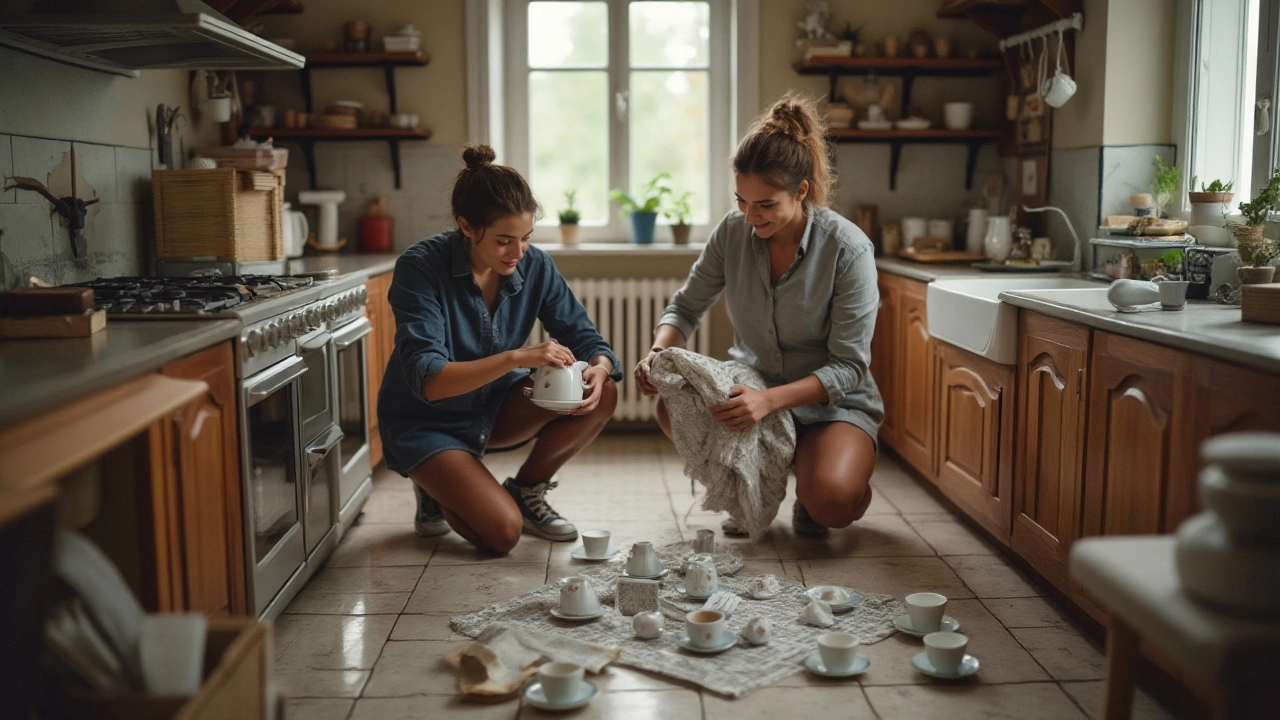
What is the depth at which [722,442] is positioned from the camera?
2.96 metres

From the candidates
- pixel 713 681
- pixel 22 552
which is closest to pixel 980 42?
pixel 713 681

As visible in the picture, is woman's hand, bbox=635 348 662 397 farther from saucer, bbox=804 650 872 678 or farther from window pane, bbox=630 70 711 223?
window pane, bbox=630 70 711 223

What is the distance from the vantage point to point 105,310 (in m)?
2.22

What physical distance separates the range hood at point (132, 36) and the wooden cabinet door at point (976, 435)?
2.20m

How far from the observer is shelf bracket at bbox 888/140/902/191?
15.4 ft

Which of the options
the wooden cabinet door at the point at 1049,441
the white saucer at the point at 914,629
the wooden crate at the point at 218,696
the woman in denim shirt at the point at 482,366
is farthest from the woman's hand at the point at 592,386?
the wooden crate at the point at 218,696

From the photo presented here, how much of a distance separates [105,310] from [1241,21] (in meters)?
3.23

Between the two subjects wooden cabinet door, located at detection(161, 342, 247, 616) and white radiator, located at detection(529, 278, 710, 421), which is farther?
white radiator, located at detection(529, 278, 710, 421)

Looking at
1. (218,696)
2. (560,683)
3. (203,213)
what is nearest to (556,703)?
(560,683)

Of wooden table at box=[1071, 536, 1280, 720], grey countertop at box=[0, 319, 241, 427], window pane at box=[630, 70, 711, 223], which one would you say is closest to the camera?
wooden table at box=[1071, 536, 1280, 720]

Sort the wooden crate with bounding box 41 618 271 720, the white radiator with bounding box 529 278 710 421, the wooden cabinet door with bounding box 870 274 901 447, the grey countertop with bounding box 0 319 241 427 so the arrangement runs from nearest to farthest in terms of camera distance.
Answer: the wooden crate with bounding box 41 618 271 720, the grey countertop with bounding box 0 319 241 427, the wooden cabinet door with bounding box 870 274 901 447, the white radiator with bounding box 529 278 710 421

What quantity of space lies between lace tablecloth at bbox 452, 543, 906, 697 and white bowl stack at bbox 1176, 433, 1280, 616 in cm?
110

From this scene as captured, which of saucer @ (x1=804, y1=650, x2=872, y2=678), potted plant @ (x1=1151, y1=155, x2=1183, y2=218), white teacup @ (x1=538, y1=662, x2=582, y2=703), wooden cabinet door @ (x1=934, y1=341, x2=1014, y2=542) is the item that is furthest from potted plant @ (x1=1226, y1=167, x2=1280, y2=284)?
white teacup @ (x1=538, y1=662, x2=582, y2=703)

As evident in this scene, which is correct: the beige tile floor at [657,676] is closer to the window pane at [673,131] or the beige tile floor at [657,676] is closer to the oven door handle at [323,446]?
the oven door handle at [323,446]
